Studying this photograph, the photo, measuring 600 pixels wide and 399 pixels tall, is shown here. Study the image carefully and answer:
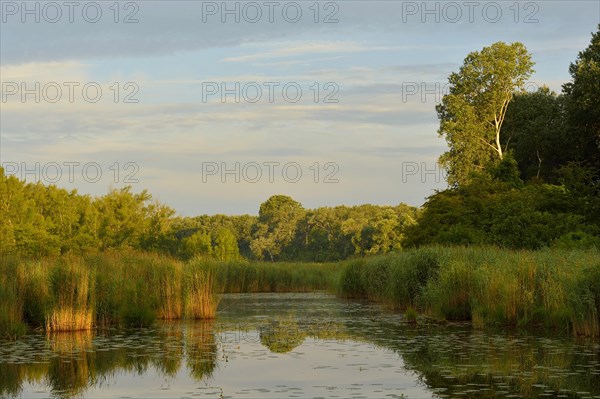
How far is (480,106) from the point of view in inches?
2254

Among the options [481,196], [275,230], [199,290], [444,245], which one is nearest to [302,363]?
[199,290]

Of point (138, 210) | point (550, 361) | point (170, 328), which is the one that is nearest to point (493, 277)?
point (550, 361)

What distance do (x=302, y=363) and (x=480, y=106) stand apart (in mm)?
44526

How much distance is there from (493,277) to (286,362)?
756 cm

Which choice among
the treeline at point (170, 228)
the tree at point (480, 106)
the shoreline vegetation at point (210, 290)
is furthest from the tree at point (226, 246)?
the shoreline vegetation at point (210, 290)

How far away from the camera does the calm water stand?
12.5 m

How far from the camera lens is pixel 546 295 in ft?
66.0

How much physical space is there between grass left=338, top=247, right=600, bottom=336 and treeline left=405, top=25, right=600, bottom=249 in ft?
19.1

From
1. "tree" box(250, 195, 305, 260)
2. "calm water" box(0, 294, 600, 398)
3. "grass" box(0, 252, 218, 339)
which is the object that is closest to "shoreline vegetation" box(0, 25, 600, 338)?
"grass" box(0, 252, 218, 339)

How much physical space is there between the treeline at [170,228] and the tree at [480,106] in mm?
7477

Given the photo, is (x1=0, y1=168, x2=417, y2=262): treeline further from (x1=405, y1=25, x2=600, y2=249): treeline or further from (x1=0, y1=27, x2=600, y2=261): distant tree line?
(x1=405, y1=25, x2=600, y2=249): treeline

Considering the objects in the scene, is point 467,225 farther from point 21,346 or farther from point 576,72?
point 21,346

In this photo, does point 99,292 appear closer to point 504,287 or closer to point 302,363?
point 302,363

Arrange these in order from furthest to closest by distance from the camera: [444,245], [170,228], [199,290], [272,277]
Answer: [170,228], [272,277], [444,245], [199,290]
